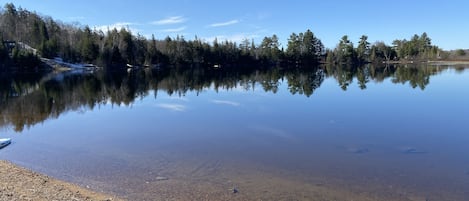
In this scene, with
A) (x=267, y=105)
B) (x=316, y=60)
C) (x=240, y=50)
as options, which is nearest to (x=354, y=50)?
(x=316, y=60)

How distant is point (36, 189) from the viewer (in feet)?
26.0

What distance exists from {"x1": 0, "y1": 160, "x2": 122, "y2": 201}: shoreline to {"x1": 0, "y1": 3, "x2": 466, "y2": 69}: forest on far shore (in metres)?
70.5

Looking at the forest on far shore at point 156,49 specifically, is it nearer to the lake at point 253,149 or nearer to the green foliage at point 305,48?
the green foliage at point 305,48

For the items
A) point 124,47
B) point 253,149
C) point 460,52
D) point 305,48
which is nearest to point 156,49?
point 124,47

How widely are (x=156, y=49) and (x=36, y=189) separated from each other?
97.4 m

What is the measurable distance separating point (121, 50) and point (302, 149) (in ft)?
286

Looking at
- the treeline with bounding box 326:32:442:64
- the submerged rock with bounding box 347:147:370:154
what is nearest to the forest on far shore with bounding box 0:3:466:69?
the treeline with bounding box 326:32:442:64

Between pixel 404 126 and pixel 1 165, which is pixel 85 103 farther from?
pixel 404 126

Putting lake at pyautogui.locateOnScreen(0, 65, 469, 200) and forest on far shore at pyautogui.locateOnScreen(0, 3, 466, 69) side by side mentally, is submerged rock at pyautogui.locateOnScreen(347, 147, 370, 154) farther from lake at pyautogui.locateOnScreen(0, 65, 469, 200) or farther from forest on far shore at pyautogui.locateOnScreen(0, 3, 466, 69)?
forest on far shore at pyautogui.locateOnScreen(0, 3, 466, 69)

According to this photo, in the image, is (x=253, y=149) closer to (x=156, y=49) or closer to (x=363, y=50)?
(x=156, y=49)

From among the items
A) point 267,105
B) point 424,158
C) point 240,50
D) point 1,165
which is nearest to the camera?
point 1,165

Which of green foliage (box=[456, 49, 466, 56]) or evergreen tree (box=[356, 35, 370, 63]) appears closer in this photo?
evergreen tree (box=[356, 35, 370, 63])

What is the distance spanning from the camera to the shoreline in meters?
7.34

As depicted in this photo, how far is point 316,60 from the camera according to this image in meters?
124
